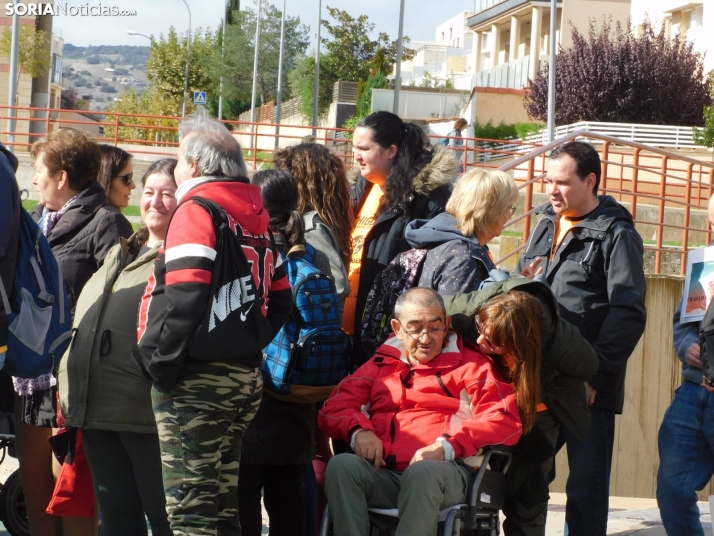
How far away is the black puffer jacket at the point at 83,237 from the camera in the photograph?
4230mm

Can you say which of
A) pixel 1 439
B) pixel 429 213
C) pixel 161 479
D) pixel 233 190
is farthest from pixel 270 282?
pixel 1 439

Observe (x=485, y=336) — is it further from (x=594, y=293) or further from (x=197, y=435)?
(x=197, y=435)

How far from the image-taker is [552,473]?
4.39 meters

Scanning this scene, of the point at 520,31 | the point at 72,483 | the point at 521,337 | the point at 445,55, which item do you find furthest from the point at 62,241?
the point at 445,55

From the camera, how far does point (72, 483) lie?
4020 millimetres

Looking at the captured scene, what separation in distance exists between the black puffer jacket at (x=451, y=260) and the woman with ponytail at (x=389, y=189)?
0.43 meters

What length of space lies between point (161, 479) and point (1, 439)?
1520 mm

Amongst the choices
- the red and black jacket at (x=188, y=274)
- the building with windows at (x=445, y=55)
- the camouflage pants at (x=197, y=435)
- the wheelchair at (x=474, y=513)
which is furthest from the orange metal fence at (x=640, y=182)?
the building with windows at (x=445, y=55)

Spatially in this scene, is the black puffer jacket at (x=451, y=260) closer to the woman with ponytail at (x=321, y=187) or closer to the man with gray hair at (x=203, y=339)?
the woman with ponytail at (x=321, y=187)

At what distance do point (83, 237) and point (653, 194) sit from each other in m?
11.8

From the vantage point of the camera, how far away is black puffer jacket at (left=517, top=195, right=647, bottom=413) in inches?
167

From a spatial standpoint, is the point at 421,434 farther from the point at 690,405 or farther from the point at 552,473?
the point at 690,405

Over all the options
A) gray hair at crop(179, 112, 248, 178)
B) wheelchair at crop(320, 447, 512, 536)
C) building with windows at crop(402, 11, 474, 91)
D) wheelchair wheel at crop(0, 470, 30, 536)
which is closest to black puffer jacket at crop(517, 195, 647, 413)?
wheelchair at crop(320, 447, 512, 536)

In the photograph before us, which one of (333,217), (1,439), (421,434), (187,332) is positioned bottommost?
(1,439)
